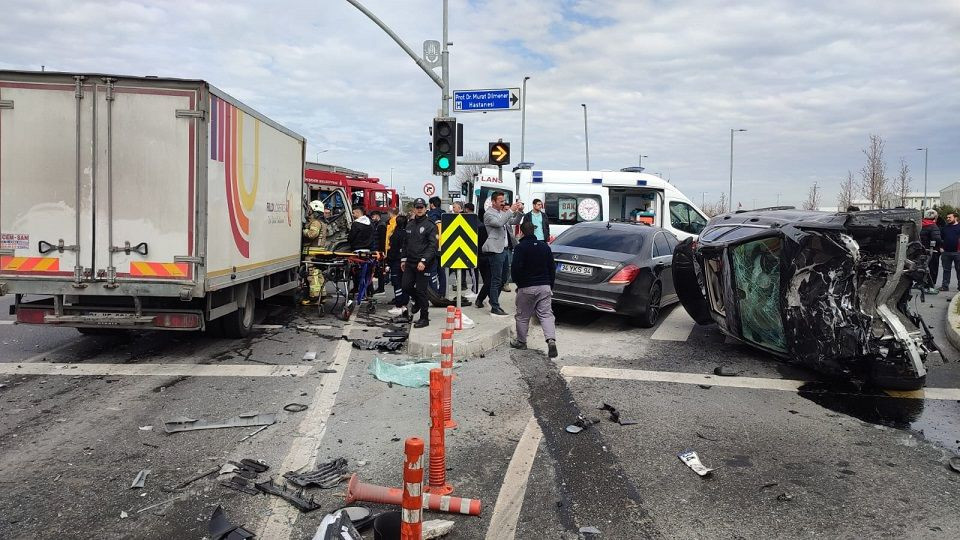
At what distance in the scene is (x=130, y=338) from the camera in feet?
28.1

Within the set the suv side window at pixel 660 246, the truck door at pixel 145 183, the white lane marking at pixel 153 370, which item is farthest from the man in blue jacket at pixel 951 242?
the truck door at pixel 145 183

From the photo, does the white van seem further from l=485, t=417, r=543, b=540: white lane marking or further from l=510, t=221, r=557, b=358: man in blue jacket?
l=485, t=417, r=543, b=540: white lane marking

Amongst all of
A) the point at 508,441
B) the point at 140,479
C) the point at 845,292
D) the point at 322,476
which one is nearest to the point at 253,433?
the point at 140,479

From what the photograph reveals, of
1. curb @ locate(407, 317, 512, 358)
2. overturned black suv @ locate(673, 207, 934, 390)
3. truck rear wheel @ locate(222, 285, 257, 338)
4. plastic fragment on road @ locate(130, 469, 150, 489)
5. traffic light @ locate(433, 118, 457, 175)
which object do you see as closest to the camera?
plastic fragment on road @ locate(130, 469, 150, 489)

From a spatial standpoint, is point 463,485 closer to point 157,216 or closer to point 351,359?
point 351,359

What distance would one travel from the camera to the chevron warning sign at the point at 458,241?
942 cm

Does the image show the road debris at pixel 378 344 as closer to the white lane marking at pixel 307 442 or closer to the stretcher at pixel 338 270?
the white lane marking at pixel 307 442

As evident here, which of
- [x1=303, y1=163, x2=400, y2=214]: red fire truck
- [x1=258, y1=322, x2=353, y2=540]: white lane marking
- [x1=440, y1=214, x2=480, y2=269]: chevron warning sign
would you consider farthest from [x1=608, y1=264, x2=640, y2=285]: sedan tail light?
[x1=303, y1=163, x2=400, y2=214]: red fire truck

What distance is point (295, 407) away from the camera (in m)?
5.89

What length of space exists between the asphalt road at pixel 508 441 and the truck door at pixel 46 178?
1191 mm

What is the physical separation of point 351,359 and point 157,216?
8.55ft

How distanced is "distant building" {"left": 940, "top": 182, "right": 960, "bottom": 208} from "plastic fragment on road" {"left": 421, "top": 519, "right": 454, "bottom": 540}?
67.2 meters

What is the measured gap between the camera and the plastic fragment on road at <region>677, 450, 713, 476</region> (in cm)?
462

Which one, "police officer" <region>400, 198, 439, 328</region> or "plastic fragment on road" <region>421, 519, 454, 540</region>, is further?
"police officer" <region>400, 198, 439, 328</region>
